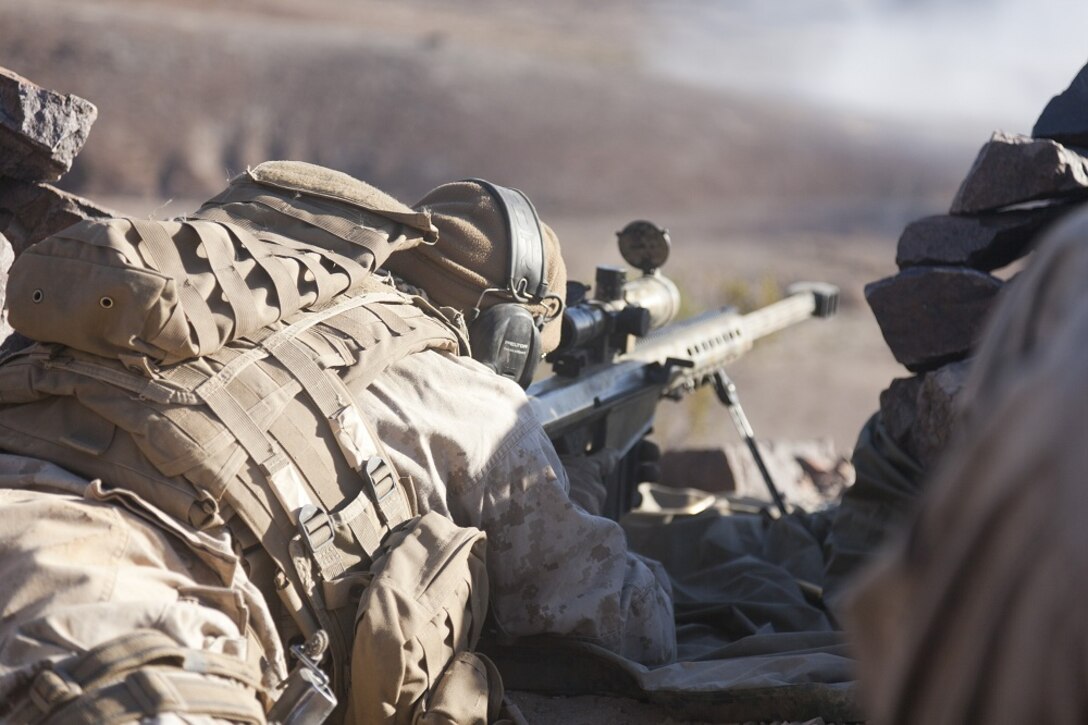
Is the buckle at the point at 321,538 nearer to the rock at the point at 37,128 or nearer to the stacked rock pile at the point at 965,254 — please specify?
the rock at the point at 37,128

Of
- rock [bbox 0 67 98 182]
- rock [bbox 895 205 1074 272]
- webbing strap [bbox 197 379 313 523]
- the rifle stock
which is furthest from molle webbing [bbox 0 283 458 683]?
rock [bbox 895 205 1074 272]

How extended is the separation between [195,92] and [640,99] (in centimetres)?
A: 684

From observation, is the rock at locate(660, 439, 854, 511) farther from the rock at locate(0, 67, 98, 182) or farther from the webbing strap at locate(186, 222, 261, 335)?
the webbing strap at locate(186, 222, 261, 335)

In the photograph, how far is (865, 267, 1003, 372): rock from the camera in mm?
3584

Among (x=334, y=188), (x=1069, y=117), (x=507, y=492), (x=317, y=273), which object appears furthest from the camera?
(x=1069, y=117)

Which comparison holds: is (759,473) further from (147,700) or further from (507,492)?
(147,700)

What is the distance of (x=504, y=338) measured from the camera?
2.94 m

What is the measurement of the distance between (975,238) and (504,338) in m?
1.62

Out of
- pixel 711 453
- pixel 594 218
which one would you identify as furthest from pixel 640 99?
pixel 711 453

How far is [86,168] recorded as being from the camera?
48.9 feet

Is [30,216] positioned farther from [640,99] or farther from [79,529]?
[640,99]

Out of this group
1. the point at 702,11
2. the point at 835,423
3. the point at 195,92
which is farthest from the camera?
the point at 702,11

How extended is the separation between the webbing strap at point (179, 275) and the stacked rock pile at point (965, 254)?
2.23m

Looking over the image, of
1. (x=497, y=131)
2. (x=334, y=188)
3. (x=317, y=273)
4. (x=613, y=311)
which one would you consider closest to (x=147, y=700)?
(x=317, y=273)
